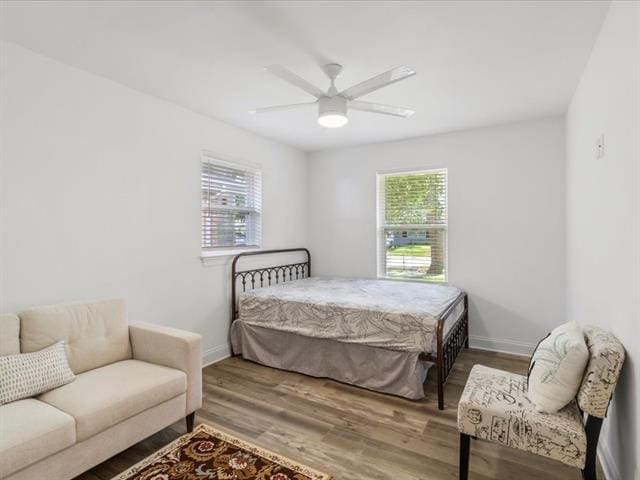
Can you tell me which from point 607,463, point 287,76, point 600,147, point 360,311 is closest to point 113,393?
point 360,311

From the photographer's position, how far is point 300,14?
187 cm

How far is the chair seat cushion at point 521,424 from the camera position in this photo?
1.51m

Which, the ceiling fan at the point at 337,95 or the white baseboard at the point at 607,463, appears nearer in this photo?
the white baseboard at the point at 607,463

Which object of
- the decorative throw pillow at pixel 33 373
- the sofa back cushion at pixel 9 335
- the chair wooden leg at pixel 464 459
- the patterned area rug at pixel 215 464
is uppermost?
the sofa back cushion at pixel 9 335

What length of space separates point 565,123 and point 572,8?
197 centimetres

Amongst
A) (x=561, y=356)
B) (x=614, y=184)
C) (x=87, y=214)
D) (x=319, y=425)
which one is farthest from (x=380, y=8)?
(x=319, y=425)

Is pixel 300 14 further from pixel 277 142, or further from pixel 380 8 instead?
pixel 277 142

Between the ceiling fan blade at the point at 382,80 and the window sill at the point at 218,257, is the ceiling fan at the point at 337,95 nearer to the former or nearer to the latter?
the ceiling fan blade at the point at 382,80

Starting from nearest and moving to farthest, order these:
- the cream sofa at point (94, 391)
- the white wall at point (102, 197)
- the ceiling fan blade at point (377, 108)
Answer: the cream sofa at point (94, 391) → the white wall at point (102, 197) → the ceiling fan blade at point (377, 108)

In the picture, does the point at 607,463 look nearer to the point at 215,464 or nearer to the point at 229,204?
the point at 215,464

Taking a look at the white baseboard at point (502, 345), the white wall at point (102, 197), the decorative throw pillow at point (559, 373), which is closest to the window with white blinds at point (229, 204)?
the white wall at point (102, 197)

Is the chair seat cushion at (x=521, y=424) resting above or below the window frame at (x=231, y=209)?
below

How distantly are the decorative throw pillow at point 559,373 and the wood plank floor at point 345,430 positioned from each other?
578 mm

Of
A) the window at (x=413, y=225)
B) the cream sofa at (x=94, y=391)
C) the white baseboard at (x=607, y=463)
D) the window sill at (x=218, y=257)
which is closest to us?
the cream sofa at (x=94, y=391)
